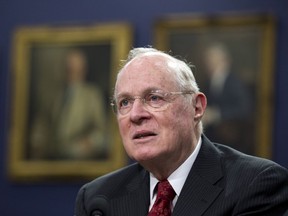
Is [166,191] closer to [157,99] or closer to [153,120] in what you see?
[153,120]

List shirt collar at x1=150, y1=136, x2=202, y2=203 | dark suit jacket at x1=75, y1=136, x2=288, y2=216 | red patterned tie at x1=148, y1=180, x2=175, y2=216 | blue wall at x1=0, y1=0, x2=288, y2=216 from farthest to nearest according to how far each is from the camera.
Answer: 1. blue wall at x1=0, y1=0, x2=288, y2=216
2. shirt collar at x1=150, y1=136, x2=202, y2=203
3. red patterned tie at x1=148, y1=180, x2=175, y2=216
4. dark suit jacket at x1=75, y1=136, x2=288, y2=216

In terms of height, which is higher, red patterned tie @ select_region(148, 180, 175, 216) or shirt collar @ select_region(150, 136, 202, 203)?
shirt collar @ select_region(150, 136, 202, 203)

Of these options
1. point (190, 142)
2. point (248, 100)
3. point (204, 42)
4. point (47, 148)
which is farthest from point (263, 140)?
point (190, 142)

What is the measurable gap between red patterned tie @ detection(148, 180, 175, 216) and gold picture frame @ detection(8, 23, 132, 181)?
3795 mm

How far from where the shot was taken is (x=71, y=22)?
8070 mm

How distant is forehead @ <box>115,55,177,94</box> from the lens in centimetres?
378

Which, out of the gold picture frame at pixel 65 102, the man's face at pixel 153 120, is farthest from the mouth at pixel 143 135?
the gold picture frame at pixel 65 102

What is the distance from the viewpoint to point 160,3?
7746 millimetres

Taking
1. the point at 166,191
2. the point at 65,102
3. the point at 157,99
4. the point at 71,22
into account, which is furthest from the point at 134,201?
the point at 71,22

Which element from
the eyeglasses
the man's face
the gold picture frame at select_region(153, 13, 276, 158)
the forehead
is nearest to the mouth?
the man's face

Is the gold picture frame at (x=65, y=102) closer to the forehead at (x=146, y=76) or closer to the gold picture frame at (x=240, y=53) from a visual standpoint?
the gold picture frame at (x=240, y=53)

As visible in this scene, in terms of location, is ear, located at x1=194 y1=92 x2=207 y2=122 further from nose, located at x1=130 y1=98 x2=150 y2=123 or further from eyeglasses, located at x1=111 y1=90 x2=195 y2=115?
nose, located at x1=130 y1=98 x2=150 y2=123

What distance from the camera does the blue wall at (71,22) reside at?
7.11 meters

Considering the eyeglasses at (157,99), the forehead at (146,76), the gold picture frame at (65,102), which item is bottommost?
the gold picture frame at (65,102)
